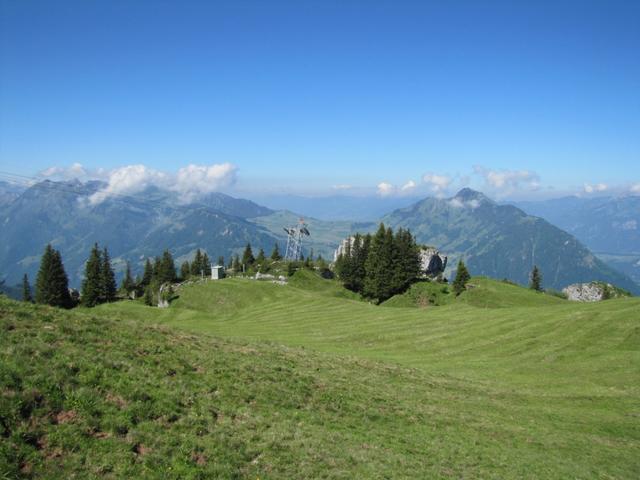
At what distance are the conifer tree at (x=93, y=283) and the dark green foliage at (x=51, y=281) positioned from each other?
4.74 meters

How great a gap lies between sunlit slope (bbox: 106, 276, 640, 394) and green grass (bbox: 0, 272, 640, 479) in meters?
0.26

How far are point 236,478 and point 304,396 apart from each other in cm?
888

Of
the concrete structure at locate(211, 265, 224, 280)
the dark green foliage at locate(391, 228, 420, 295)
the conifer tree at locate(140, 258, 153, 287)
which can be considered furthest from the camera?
the conifer tree at locate(140, 258, 153, 287)

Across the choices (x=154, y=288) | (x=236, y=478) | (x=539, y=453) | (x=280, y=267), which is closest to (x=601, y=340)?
(x=539, y=453)

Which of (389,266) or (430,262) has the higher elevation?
(389,266)

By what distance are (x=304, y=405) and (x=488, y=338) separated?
96.4 ft

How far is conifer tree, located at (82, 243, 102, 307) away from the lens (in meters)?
107

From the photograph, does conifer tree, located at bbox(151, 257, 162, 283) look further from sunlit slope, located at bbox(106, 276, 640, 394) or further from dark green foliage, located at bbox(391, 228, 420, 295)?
dark green foliage, located at bbox(391, 228, 420, 295)

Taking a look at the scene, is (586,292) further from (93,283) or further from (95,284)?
(93,283)

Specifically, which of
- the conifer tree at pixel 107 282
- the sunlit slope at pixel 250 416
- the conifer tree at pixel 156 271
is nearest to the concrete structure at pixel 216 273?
the conifer tree at pixel 156 271

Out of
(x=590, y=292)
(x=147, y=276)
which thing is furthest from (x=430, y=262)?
(x=147, y=276)

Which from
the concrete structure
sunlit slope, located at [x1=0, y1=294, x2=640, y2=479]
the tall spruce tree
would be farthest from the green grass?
the concrete structure

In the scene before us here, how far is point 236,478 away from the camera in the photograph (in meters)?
13.8

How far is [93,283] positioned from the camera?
108m
